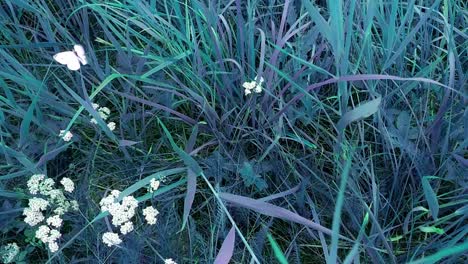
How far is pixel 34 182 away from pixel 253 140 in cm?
45

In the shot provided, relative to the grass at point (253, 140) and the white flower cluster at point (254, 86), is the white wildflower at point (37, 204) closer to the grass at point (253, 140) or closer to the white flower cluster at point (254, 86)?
the grass at point (253, 140)

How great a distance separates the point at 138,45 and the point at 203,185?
0.42 meters

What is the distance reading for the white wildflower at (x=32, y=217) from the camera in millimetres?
1012

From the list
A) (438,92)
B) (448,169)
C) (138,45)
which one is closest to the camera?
(448,169)

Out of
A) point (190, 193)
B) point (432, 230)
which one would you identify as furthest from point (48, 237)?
point (432, 230)

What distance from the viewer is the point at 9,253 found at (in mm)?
1042

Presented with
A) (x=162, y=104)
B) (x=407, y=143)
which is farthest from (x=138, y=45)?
(x=407, y=143)

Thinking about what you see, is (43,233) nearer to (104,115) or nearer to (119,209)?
(119,209)

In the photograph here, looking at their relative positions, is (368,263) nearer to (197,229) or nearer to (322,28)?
(197,229)

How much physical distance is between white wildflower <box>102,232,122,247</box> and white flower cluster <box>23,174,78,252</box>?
0.29ft

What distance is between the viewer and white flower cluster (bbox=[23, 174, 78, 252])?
1.00m

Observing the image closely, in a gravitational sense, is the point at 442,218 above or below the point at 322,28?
below

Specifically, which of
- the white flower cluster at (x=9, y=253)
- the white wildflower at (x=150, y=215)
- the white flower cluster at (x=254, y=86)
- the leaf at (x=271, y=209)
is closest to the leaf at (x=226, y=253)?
the leaf at (x=271, y=209)

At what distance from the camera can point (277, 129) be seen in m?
Answer: 1.13
